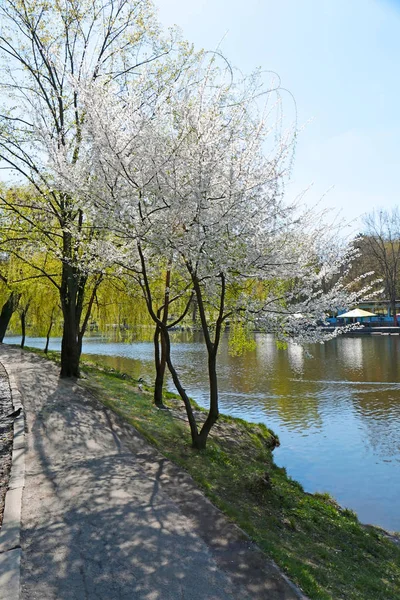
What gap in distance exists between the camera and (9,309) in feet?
84.4

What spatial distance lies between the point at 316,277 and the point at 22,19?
38.2 ft

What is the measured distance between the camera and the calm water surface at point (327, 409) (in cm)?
984

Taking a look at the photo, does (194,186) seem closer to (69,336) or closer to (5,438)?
(5,438)

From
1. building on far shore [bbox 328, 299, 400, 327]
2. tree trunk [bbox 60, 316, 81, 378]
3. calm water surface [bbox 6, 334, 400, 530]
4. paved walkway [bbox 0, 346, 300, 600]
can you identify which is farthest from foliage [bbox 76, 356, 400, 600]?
building on far shore [bbox 328, 299, 400, 327]

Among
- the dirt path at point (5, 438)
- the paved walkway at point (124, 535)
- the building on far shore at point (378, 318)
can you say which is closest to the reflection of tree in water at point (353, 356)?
the building on far shore at point (378, 318)

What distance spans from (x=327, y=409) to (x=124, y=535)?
13.1m

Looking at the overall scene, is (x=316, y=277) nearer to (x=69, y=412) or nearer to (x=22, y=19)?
(x=69, y=412)

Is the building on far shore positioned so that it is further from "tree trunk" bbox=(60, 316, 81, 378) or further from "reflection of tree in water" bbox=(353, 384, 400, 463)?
"tree trunk" bbox=(60, 316, 81, 378)

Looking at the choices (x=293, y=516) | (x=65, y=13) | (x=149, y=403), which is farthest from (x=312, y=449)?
(x=65, y=13)

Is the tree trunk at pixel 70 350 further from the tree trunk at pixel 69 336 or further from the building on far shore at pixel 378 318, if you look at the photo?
the building on far shore at pixel 378 318

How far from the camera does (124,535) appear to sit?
14.8ft

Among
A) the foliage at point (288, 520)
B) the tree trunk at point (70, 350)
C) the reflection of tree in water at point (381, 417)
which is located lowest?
the reflection of tree in water at point (381, 417)

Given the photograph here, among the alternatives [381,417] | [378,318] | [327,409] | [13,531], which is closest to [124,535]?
[13,531]

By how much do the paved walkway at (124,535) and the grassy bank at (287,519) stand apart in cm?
35
